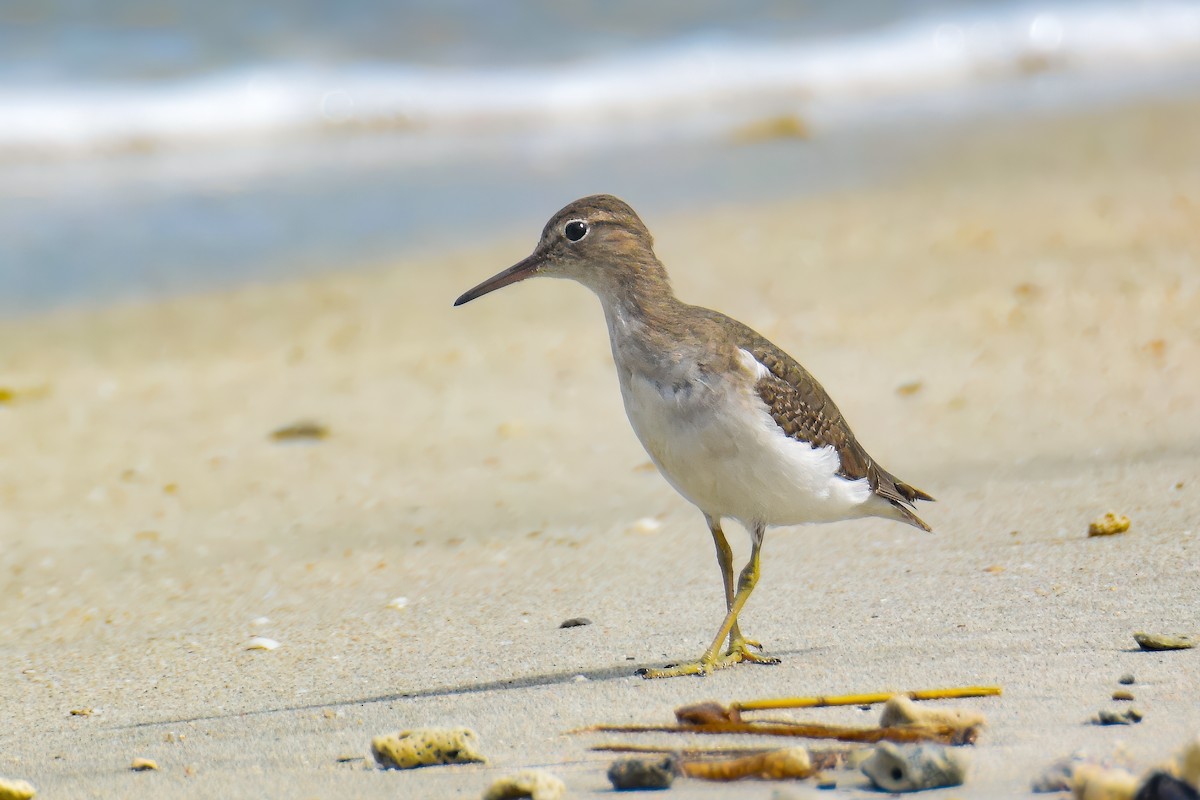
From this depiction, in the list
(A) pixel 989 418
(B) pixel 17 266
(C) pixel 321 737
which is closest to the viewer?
(C) pixel 321 737

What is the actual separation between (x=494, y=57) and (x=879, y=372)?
12.7 meters

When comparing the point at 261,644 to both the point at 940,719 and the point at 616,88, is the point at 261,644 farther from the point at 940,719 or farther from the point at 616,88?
the point at 616,88

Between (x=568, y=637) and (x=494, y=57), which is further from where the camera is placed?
(x=494, y=57)

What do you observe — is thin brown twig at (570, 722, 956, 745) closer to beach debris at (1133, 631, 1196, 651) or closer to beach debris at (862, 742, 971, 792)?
beach debris at (862, 742, 971, 792)

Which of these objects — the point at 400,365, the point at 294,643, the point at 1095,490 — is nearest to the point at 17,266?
Answer: the point at 400,365

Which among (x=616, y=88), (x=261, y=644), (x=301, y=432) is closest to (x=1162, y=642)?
(x=261, y=644)

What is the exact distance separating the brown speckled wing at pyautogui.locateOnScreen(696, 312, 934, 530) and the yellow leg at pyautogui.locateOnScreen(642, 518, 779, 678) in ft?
1.19

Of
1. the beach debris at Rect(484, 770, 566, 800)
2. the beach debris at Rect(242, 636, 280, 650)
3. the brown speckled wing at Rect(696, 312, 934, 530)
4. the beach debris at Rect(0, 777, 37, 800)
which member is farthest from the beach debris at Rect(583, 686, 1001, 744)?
the beach debris at Rect(242, 636, 280, 650)

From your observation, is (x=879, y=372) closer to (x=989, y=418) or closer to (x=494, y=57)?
(x=989, y=418)

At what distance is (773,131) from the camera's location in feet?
53.3

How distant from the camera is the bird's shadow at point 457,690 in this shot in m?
4.64

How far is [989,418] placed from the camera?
7.53 m

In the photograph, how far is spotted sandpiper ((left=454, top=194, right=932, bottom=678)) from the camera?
15.9ft

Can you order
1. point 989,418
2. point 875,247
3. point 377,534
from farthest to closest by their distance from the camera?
point 875,247 < point 989,418 < point 377,534
